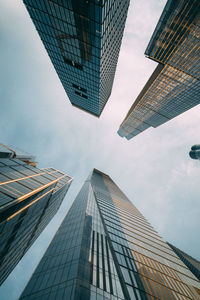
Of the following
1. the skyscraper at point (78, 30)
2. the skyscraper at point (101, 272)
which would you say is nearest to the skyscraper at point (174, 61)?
the skyscraper at point (78, 30)

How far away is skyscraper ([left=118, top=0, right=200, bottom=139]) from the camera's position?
5206 centimetres

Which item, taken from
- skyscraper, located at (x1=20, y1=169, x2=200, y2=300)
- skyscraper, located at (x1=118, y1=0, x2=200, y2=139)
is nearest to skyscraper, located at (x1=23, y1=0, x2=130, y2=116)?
skyscraper, located at (x1=118, y1=0, x2=200, y2=139)

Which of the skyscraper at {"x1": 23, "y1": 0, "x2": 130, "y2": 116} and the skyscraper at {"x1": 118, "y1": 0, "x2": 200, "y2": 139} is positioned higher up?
the skyscraper at {"x1": 118, "y1": 0, "x2": 200, "y2": 139}

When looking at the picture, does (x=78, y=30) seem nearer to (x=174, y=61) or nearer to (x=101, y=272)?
(x=101, y=272)

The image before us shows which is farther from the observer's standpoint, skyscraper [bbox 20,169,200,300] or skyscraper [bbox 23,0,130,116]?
skyscraper [bbox 23,0,130,116]

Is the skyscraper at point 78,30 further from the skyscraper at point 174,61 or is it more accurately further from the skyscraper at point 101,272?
the skyscraper at point 101,272

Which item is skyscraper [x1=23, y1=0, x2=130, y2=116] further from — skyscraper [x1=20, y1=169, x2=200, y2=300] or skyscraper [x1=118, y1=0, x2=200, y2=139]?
skyscraper [x1=20, y1=169, x2=200, y2=300]

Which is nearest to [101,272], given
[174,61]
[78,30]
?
[78,30]

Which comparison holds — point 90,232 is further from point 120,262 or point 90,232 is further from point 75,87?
point 75,87

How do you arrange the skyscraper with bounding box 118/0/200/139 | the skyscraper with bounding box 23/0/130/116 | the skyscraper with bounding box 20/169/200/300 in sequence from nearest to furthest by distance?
the skyscraper with bounding box 20/169/200/300 < the skyscraper with bounding box 23/0/130/116 < the skyscraper with bounding box 118/0/200/139

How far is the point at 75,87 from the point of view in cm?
5756

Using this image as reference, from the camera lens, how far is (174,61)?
65.5 metres

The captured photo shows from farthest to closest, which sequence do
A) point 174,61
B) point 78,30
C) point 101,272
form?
point 174,61 < point 78,30 < point 101,272

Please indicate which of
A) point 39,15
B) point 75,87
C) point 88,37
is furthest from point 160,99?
point 39,15
